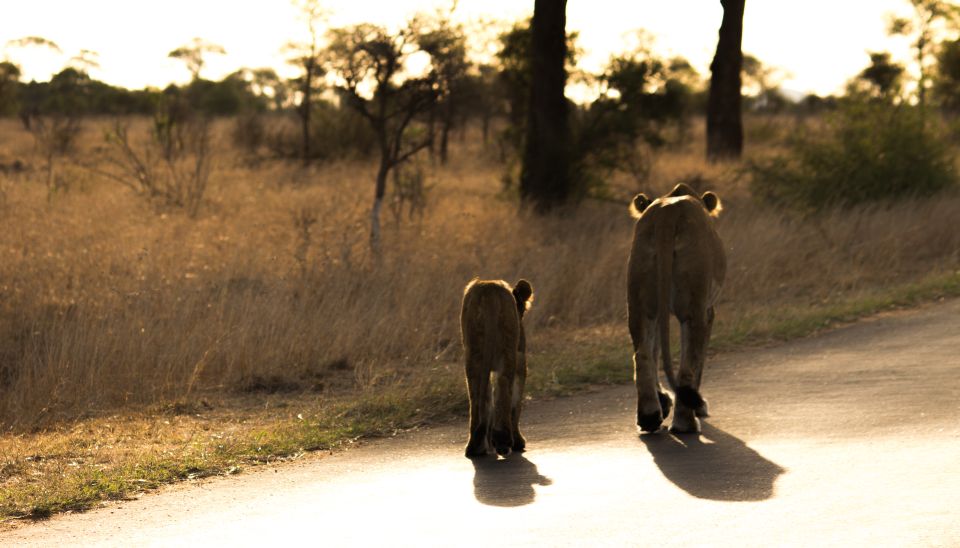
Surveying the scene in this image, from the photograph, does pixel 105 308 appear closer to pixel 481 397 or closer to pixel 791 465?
pixel 481 397

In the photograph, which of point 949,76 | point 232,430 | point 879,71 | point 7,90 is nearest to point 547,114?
point 232,430

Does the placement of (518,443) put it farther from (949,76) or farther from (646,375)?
(949,76)

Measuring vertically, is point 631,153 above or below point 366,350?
above

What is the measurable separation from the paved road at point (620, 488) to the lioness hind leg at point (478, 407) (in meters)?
0.14

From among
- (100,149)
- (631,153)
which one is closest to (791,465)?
(631,153)

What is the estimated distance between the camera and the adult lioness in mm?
7656

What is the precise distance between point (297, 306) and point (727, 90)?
18.2 metres

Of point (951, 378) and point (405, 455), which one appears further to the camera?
point (951, 378)

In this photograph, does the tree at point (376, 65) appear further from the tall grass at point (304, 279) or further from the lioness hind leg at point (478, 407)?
the lioness hind leg at point (478, 407)

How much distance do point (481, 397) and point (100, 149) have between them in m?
29.5

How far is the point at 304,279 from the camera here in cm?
1302

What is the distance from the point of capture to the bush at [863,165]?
68.6 ft

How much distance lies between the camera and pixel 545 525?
5898 millimetres

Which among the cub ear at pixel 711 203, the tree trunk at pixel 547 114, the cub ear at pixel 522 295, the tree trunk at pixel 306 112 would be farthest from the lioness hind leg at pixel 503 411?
the tree trunk at pixel 306 112
